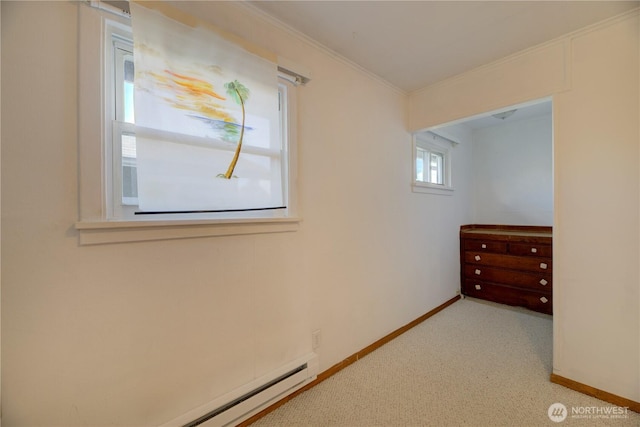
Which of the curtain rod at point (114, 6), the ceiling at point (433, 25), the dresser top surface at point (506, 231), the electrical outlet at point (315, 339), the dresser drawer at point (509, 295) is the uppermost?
the ceiling at point (433, 25)

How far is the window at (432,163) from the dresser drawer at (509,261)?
88 cm

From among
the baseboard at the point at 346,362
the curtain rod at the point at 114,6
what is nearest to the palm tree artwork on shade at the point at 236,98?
the curtain rod at the point at 114,6

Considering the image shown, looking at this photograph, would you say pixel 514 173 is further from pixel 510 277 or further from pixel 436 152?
pixel 510 277

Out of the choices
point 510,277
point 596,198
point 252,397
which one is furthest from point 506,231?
point 252,397

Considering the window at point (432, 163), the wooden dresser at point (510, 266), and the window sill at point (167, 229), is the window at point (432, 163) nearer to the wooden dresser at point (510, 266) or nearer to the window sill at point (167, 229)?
the wooden dresser at point (510, 266)

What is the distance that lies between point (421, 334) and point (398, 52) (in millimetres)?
2387

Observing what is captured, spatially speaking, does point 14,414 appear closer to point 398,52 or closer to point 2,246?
point 2,246

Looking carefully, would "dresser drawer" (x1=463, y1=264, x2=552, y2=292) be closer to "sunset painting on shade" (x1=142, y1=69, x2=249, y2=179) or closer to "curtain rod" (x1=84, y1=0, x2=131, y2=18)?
"sunset painting on shade" (x1=142, y1=69, x2=249, y2=179)

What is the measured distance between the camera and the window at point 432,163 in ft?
9.15

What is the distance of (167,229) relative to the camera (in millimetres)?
1163

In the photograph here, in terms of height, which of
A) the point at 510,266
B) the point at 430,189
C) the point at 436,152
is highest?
the point at 436,152

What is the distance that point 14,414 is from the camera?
0.89 m

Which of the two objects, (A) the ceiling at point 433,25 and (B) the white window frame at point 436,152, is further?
(B) the white window frame at point 436,152

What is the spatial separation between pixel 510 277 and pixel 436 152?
5.54 ft
